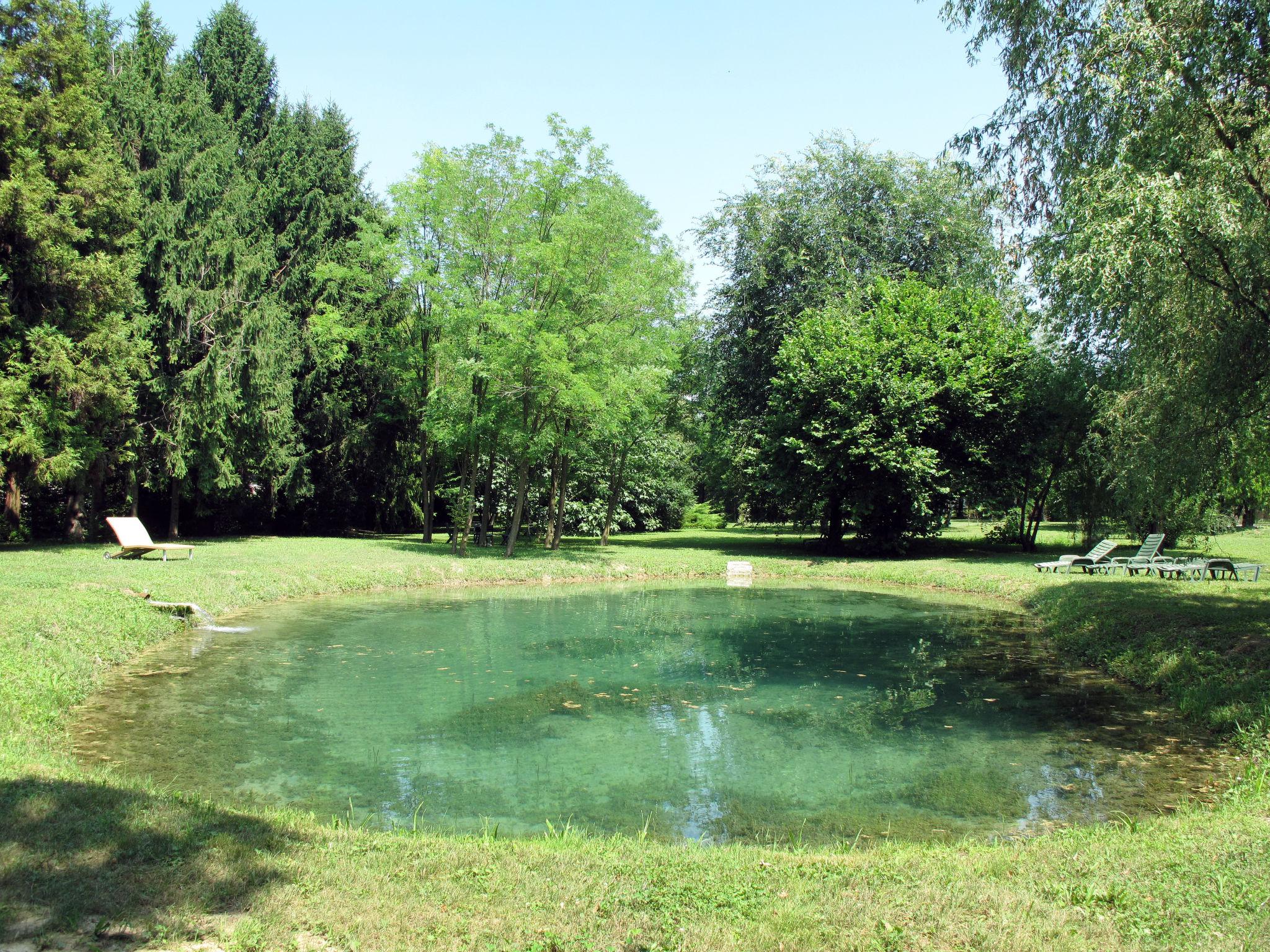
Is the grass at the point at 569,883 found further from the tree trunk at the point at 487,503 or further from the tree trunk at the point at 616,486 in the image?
the tree trunk at the point at 616,486

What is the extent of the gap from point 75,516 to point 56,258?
7991 millimetres

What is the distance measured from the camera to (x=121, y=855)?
187 inches

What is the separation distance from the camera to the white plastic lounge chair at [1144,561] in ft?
70.0

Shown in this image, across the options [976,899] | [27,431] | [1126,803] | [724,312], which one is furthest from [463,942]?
[724,312]

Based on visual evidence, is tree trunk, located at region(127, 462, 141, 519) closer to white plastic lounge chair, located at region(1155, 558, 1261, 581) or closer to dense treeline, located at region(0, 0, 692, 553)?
dense treeline, located at region(0, 0, 692, 553)

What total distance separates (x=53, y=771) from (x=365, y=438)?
2802 cm

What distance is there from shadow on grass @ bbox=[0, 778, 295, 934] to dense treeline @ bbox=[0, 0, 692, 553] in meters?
17.5

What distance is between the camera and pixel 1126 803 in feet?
24.5

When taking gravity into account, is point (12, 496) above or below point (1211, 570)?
above

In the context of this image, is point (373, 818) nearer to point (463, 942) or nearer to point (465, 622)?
point (463, 942)

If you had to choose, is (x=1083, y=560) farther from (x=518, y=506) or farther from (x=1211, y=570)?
(x=518, y=506)

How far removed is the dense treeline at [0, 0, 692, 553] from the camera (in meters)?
20.8

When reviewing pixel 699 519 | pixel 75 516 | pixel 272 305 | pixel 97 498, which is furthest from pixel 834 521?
pixel 75 516

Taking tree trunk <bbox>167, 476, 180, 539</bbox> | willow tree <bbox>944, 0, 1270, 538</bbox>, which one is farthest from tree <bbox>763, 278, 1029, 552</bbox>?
tree trunk <bbox>167, 476, 180, 539</bbox>
